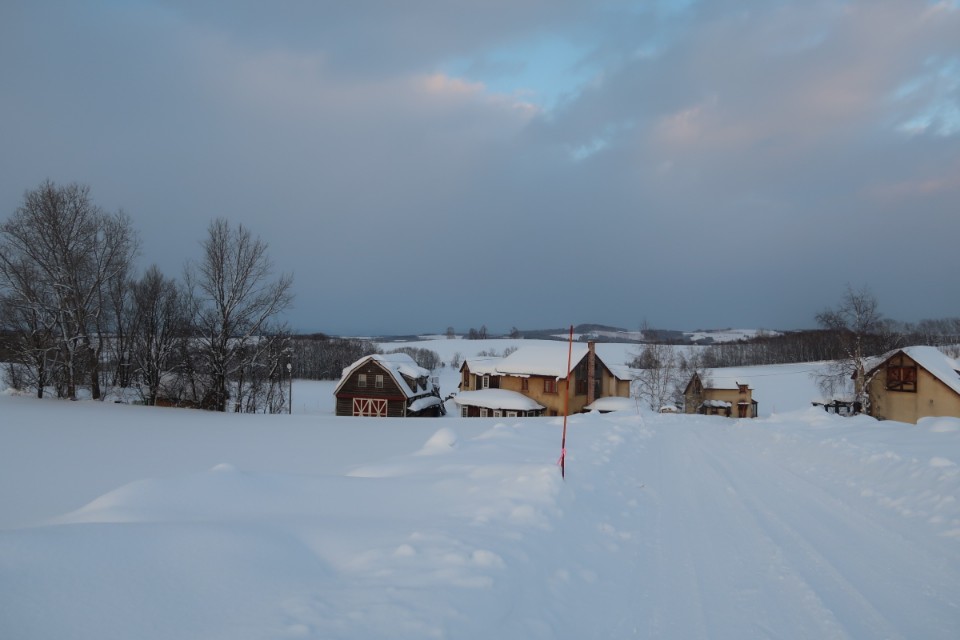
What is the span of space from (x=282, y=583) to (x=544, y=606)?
7.09ft

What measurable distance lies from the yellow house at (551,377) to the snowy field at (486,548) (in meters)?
24.3

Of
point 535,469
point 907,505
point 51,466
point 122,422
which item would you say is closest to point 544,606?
point 535,469

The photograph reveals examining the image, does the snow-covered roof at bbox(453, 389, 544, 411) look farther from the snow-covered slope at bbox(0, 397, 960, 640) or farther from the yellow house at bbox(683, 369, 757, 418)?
the snow-covered slope at bbox(0, 397, 960, 640)

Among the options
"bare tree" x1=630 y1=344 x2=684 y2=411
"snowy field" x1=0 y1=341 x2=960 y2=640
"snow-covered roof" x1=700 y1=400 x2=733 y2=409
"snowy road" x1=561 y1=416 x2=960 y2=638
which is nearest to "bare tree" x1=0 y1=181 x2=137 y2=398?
"snowy field" x1=0 y1=341 x2=960 y2=640

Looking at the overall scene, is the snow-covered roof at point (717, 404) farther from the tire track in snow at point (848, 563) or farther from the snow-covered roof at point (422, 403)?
the tire track in snow at point (848, 563)

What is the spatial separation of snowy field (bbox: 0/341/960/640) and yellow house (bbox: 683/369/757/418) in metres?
38.1

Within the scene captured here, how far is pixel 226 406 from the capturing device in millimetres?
25953

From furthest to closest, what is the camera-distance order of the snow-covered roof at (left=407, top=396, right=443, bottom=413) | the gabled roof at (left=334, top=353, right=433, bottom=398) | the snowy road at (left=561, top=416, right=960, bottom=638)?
1. the snow-covered roof at (left=407, top=396, right=443, bottom=413)
2. the gabled roof at (left=334, top=353, right=433, bottom=398)
3. the snowy road at (left=561, top=416, right=960, bottom=638)

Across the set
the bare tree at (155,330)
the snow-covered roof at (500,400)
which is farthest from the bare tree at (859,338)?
the bare tree at (155,330)

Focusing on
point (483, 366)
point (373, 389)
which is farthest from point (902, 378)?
point (373, 389)

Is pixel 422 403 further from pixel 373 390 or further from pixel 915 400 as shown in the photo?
pixel 915 400

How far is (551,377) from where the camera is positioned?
35219 millimetres

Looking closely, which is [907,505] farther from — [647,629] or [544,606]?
[544,606]

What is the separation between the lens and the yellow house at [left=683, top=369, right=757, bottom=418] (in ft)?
154
